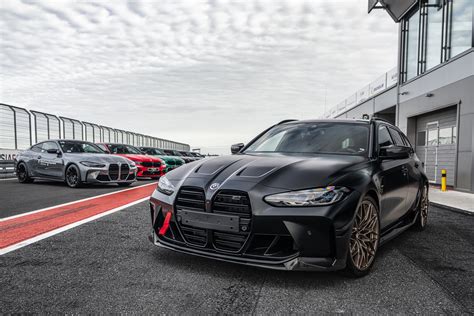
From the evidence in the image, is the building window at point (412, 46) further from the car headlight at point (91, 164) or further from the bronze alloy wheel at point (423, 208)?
the car headlight at point (91, 164)

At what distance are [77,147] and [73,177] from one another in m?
1.18

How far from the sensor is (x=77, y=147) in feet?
37.8

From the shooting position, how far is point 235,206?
298 centimetres

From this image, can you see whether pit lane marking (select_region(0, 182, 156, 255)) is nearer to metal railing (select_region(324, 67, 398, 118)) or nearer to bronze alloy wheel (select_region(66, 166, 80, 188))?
bronze alloy wheel (select_region(66, 166, 80, 188))

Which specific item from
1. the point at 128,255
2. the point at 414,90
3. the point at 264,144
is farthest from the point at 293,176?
the point at 414,90

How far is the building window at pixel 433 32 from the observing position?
15.3m

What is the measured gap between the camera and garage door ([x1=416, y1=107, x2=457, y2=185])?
14.6m

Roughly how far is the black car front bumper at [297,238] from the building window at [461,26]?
12.8 m

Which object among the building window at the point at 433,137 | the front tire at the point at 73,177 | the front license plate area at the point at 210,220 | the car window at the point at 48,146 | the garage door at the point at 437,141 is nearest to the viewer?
the front license plate area at the point at 210,220

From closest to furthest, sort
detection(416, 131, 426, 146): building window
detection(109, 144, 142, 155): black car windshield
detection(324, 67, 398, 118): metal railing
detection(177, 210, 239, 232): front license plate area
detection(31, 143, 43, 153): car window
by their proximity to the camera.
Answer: detection(177, 210, 239, 232): front license plate area, detection(31, 143, 43, 153): car window, detection(109, 144, 142, 155): black car windshield, detection(416, 131, 426, 146): building window, detection(324, 67, 398, 118): metal railing

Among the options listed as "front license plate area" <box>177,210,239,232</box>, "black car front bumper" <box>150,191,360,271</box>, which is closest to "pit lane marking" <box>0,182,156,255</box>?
"front license plate area" <box>177,210,239,232</box>

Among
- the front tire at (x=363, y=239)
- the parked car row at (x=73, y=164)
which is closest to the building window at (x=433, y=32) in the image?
the parked car row at (x=73, y=164)

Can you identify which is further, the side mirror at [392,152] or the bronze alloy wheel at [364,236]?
the side mirror at [392,152]

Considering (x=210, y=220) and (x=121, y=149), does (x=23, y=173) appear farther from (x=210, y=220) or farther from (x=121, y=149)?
(x=210, y=220)
